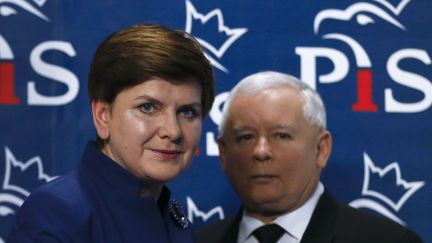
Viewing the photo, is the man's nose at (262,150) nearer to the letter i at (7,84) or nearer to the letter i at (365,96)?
the letter i at (365,96)

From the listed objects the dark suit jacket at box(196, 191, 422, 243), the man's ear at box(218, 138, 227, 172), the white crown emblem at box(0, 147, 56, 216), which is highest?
the man's ear at box(218, 138, 227, 172)

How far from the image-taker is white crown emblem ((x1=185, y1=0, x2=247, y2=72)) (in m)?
2.48

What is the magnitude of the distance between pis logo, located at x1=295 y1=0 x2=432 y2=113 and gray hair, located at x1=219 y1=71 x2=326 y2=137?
218 mm

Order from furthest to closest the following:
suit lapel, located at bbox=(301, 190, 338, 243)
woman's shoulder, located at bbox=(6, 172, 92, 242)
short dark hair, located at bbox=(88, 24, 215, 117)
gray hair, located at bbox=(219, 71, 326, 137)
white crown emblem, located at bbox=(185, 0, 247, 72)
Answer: white crown emblem, located at bbox=(185, 0, 247, 72)
gray hair, located at bbox=(219, 71, 326, 137)
suit lapel, located at bbox=(301, 190, 338, 243)
short dark hair, located at bbox=(88, 24, 215, 117)
woman's shoulder, located at bbox=(6, 172, 92, 242)

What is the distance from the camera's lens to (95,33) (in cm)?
242

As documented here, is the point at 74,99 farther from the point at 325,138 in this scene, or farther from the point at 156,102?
the point at 156,102

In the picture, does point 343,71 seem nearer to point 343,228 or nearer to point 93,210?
point 343,228

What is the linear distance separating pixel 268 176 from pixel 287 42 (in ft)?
1.64

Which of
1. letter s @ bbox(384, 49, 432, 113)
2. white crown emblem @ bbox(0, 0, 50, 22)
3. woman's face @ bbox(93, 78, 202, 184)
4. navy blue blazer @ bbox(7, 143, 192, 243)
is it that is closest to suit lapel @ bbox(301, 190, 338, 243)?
letter s @ bbox(384, 49, 432, 113)

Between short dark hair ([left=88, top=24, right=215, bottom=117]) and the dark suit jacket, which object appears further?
the dark suit jacket

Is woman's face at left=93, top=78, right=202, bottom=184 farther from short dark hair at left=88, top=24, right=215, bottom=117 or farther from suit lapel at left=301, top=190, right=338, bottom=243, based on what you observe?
suit lapel at left=301, top=190, right=338, bottom=243

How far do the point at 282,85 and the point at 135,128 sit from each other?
874 millimetres

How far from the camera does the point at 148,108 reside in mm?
1477

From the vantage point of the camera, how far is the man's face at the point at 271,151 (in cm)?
224
